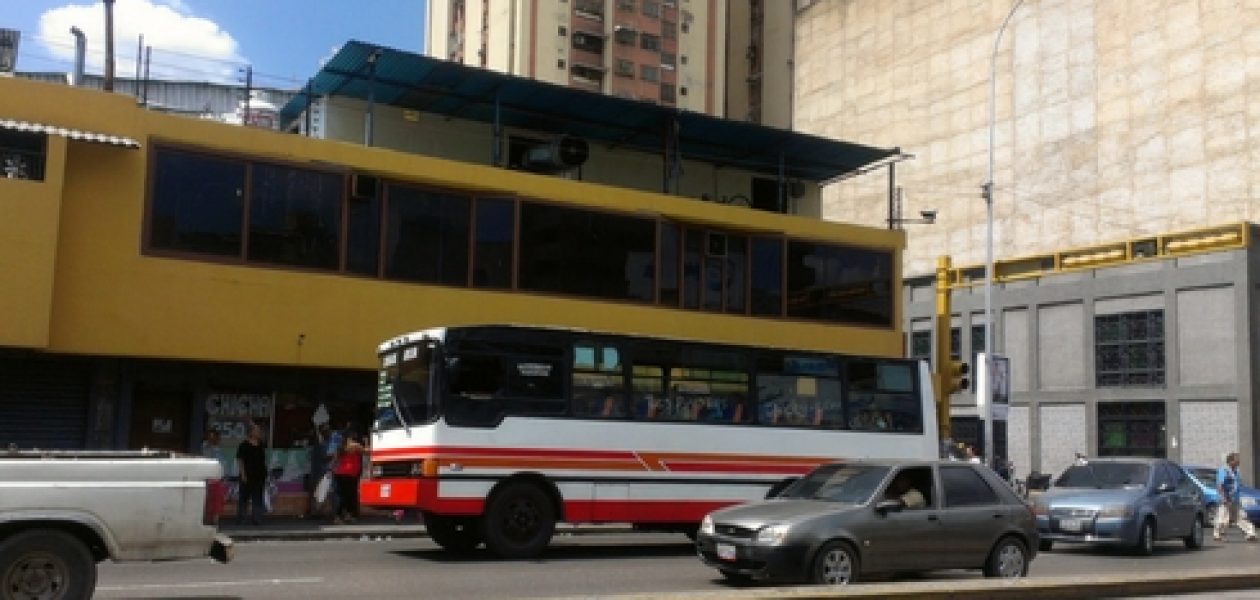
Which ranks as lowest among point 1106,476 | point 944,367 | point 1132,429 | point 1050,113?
point 1106,476

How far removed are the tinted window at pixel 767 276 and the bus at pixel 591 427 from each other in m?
8.67

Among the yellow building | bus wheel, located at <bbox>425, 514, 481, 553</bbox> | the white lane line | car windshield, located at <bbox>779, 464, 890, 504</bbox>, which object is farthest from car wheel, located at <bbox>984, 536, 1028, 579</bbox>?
the yellow building

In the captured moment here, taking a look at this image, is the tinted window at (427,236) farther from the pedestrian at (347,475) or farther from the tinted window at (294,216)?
the pedestrian at (347,475)

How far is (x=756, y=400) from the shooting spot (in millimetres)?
17984

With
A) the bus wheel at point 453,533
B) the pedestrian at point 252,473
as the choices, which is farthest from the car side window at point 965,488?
the pedestrian at point 252,473

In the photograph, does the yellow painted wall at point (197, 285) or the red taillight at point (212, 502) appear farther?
the yellow painted wall at point (197, 285)

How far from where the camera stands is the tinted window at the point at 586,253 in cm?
2469

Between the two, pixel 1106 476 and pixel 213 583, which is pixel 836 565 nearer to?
pixel 213 583

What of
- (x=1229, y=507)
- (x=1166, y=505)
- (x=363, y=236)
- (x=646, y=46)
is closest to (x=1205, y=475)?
(x=1229, y=507)

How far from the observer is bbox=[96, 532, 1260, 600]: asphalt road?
11969mm

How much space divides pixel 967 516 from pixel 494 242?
13.2 metres

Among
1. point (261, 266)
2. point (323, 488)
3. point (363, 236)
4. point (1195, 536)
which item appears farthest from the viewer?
point (363, 236)

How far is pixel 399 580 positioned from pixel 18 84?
11935 mm

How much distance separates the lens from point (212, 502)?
10.3 meters
